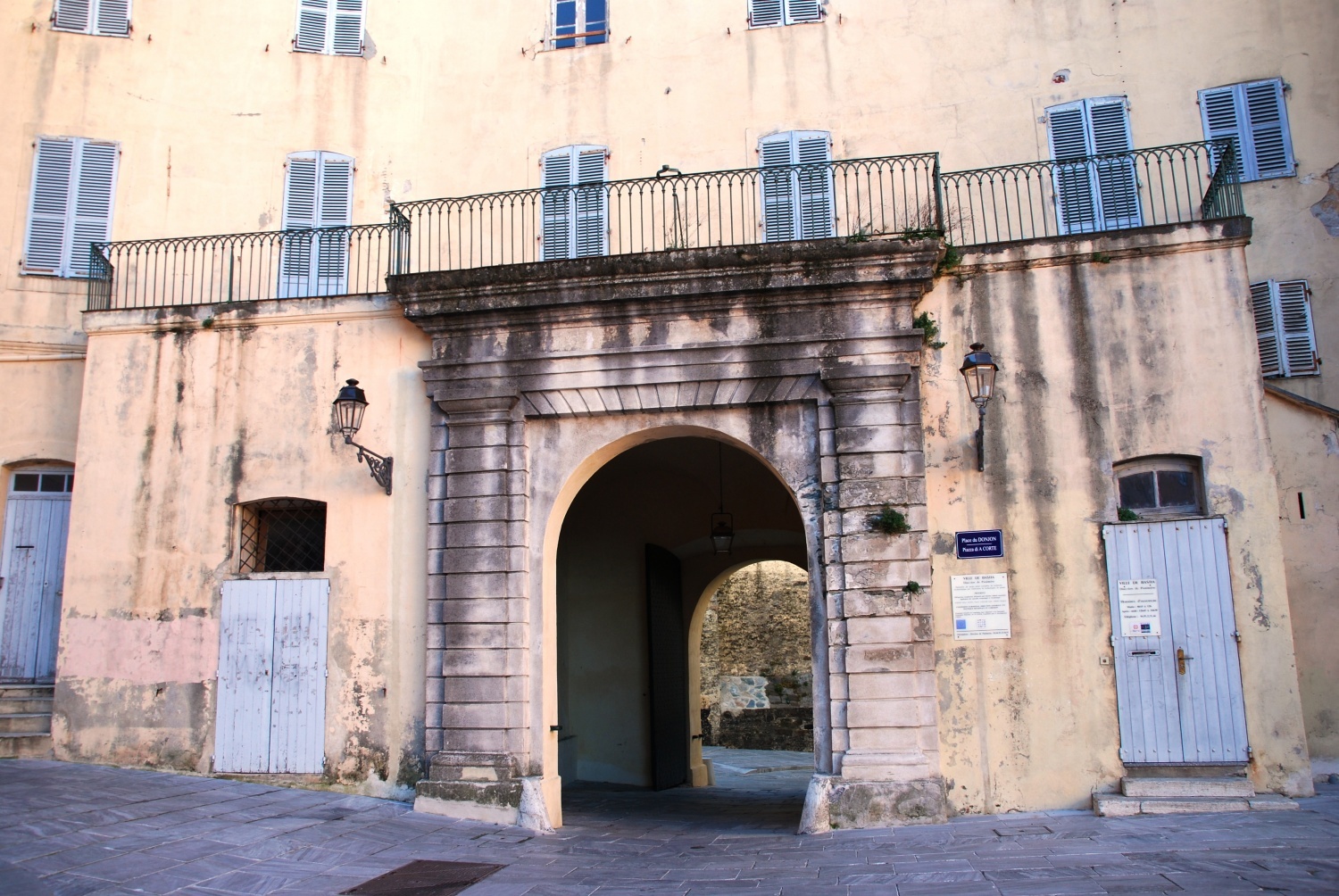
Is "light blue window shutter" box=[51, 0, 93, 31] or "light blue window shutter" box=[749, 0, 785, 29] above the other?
"light blue window shutter" box=[51, 0, 93, 31]

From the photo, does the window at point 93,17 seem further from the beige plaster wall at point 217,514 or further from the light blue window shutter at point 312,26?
the beige plaster wall at point 217,514

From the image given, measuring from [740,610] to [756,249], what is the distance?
51.4 ft

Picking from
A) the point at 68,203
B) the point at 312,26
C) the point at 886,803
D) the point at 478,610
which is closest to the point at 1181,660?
the point at 886,803

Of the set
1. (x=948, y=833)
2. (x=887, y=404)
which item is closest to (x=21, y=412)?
(x=887, y=404)

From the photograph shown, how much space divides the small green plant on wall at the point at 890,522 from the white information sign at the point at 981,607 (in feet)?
2.10

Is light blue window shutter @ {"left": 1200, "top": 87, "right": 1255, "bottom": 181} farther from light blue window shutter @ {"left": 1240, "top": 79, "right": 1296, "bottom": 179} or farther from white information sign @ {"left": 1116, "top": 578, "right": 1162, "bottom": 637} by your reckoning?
white information sign @ {"left": 1116, "top": 578, "right": 1162, "bottom": 637}

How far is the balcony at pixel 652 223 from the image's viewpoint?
11289 millimetres

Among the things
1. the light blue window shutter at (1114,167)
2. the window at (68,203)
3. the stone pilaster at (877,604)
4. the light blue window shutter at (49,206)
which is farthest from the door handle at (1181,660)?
the light blue window shutter at (49,206)

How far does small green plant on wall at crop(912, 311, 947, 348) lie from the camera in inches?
356

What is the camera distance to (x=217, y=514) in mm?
10062

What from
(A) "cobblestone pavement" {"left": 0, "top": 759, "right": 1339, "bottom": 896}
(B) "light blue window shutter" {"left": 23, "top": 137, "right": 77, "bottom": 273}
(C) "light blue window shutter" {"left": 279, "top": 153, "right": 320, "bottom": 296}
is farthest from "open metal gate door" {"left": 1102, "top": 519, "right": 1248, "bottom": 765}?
(B) "light blue window shutter" {"left": 23, "top": 137, "right": 77, "bottom": 273}

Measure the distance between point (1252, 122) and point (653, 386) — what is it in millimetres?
7654

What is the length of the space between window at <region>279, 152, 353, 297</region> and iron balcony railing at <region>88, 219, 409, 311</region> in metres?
0.01

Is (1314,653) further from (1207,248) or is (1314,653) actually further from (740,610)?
(740,610)
